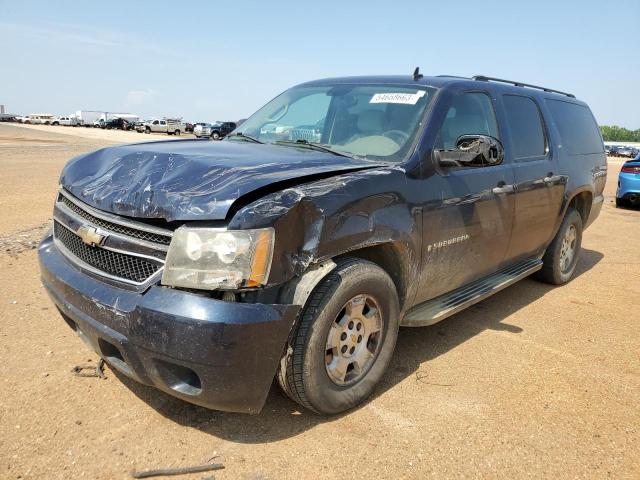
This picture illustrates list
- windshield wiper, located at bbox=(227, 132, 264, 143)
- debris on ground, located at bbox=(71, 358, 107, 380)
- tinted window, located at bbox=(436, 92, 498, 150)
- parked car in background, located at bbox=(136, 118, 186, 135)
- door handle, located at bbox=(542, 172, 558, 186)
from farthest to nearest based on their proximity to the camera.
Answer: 1. parked car in background, located at bbox=(136, 118, 186, 135)
2. door handle, located at bbox=(542, 172, 558, 186)
3. windshield wiper, located at bbox=(227, 132, 264, 143)
4. tinted window, located at bbox=(436, 92, 498, 150)
5. debris on ground, located at bbox=(71, 358, 107, 380)

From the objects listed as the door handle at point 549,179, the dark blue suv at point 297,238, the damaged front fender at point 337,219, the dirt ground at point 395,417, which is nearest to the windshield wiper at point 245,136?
the dark blue suv at point 297,238

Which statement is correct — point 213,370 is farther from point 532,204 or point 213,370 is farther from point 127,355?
point 532,204

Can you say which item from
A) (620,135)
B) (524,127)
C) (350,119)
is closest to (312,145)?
(350,119)

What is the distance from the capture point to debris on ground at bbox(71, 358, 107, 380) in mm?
3148

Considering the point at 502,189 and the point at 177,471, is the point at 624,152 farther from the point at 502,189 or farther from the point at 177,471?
the point at 177,471

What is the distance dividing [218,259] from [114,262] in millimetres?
643

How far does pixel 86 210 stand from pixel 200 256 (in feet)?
3.12

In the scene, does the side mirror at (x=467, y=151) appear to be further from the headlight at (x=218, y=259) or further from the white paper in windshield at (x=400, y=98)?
the headlight at (x=218, y=259)

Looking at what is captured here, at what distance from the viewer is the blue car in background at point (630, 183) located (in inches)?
446

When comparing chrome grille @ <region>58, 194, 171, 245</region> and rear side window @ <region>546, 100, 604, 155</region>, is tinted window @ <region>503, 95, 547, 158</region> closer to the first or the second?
rear side window @ <region>546, 100, 604, 155</region>

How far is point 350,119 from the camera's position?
144 inches

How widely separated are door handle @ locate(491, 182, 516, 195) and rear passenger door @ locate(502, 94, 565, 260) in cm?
12

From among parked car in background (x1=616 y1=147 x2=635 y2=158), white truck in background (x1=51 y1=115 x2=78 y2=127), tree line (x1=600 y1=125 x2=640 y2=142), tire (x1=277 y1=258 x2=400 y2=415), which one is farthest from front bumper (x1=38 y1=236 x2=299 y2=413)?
tree line (x1=600 y1=125 x2=640 y2=142)

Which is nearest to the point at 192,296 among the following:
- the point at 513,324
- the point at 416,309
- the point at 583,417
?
the point at 416,309
